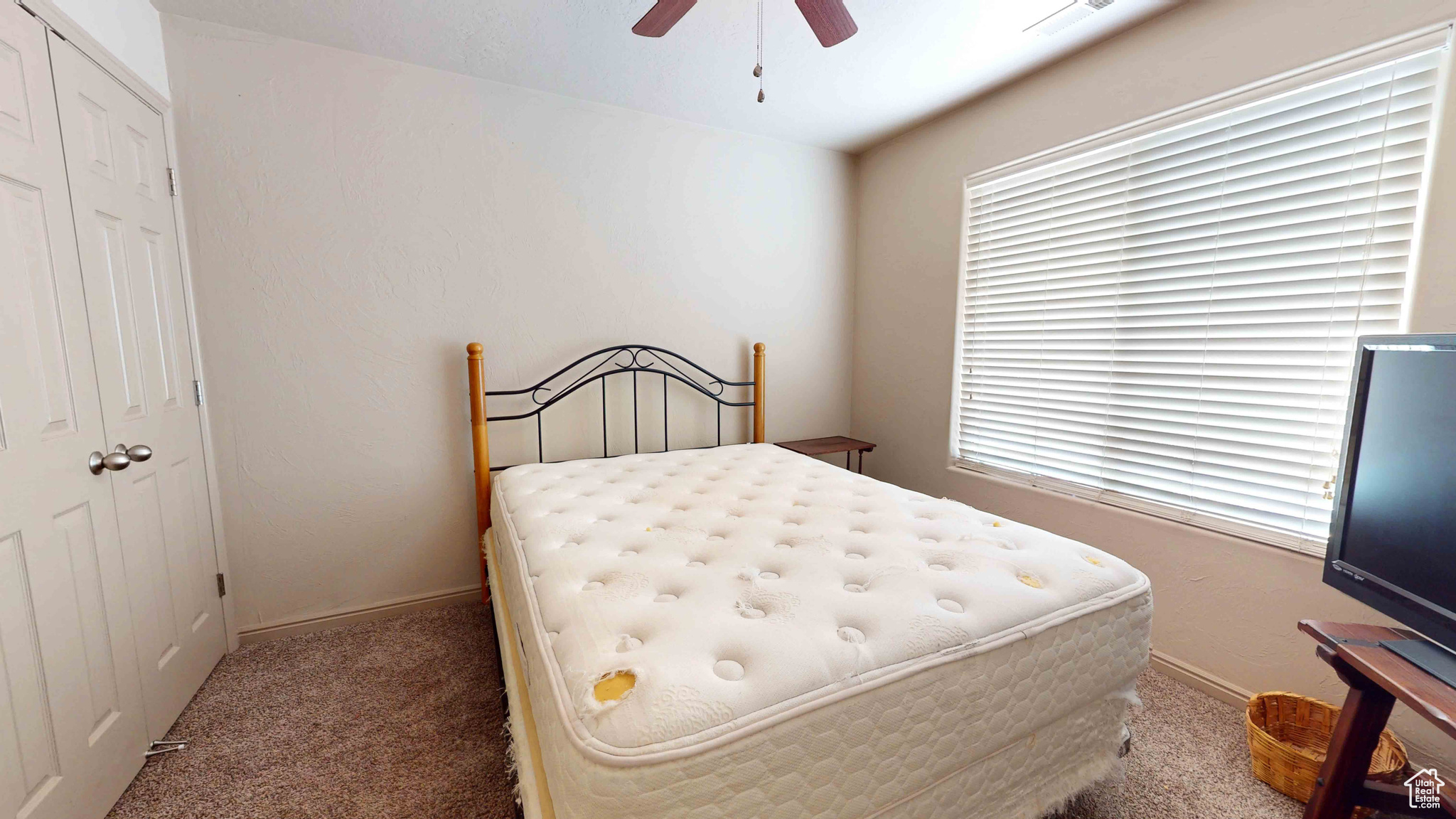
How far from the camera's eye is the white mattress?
0.77m

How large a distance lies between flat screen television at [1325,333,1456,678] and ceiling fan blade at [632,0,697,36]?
189 cm

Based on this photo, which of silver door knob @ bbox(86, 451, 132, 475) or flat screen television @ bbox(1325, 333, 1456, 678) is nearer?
flat screen television @ bbox(1325, 333, 1456, 678)

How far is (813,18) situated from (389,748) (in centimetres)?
242

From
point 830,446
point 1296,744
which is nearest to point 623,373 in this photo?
point 830,446

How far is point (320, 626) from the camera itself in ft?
7.21

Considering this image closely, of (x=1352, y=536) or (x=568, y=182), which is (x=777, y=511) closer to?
(x=1352, y=536)

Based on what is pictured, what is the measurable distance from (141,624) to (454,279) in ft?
4.93

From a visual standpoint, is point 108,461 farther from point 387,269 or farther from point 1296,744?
point 1296,744

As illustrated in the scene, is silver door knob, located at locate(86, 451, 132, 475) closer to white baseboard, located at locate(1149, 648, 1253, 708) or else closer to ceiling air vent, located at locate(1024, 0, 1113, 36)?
ceiling air vent, located at locate(1024, 0, 1113, 36)

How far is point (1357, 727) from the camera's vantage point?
1.16 metres

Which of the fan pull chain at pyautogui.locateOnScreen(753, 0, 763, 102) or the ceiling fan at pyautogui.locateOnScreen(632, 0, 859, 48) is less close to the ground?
the fan pull chain at pyautogui.locateOnScreen(753, 0, 763, 102)

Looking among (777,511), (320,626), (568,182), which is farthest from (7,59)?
(777,511)

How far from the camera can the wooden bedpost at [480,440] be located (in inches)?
88.7

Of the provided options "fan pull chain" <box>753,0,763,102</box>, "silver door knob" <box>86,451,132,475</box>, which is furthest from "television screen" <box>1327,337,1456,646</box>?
"silver door knob" <box>86,451,132,475</box>
